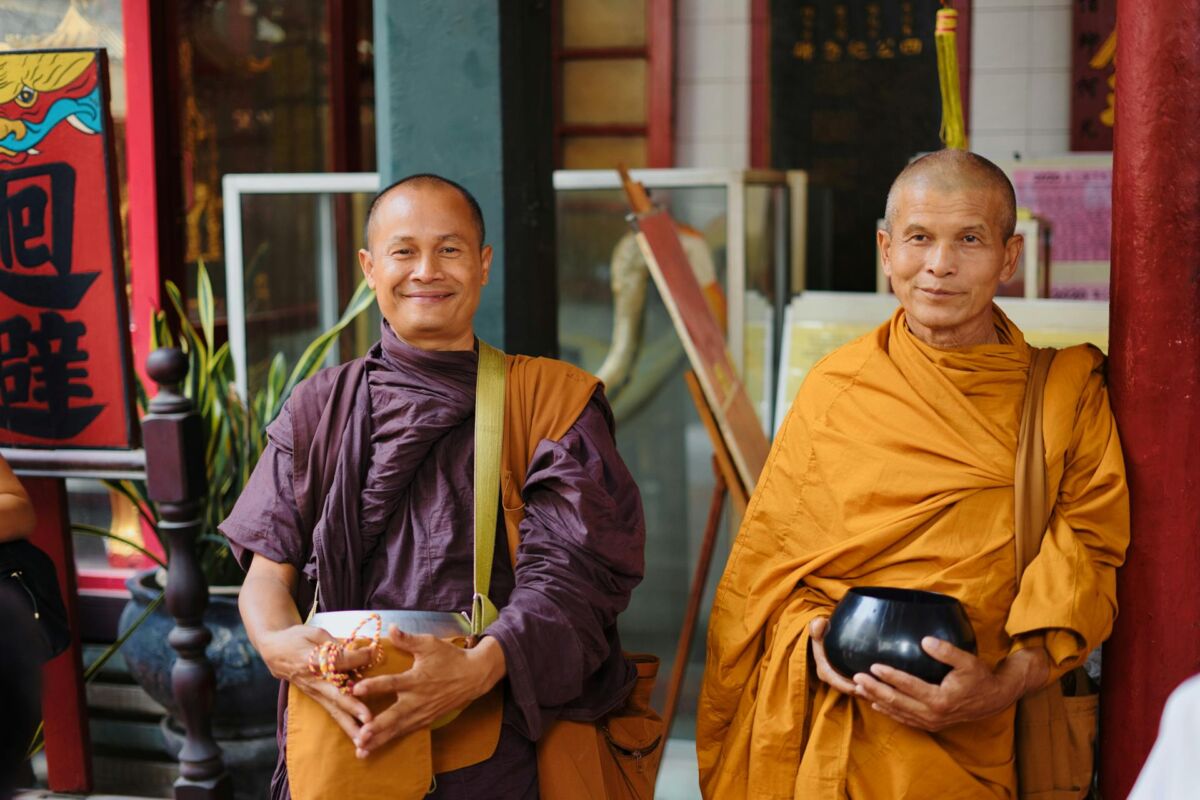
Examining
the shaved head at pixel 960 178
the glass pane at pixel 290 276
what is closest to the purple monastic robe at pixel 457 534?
the shaved head at pixel 960 178

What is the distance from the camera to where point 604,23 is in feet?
20.3

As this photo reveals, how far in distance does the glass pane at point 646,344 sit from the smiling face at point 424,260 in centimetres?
185

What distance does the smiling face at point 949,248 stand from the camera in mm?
2129

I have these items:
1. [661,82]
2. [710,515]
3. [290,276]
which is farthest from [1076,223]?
[290,276]

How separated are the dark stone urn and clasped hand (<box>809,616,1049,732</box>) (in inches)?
69.6

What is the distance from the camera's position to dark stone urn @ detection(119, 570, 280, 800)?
3311 mm

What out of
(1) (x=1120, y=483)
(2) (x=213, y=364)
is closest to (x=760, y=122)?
(2) (x=213, y=364)

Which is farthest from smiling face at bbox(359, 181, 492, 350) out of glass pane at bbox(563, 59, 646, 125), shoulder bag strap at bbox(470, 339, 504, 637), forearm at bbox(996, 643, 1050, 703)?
glass pane at bbox(563, 59, 646, 125)

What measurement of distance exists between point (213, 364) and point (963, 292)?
209cm

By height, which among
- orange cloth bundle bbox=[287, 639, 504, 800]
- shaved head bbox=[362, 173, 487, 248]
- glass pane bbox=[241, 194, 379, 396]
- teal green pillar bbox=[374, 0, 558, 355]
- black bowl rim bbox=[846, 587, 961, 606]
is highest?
teal green pillar bbox=[374, 0, 558, 355]

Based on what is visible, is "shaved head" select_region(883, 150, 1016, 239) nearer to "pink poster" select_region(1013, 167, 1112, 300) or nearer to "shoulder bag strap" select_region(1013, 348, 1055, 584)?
"shoulder bag strap" select_region(1013, 348, 1055, 584)

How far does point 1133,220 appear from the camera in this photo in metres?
2.15

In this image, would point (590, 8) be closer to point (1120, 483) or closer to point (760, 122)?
point (760, 122)

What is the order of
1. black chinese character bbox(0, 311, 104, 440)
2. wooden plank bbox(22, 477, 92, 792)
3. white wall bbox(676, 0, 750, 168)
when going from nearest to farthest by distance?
black chinese character bbox(0, 311, 104, 440)
wooden plank bbox(22, 477, 92, 792)
white wall bbox(676, 0, 750, 168)
